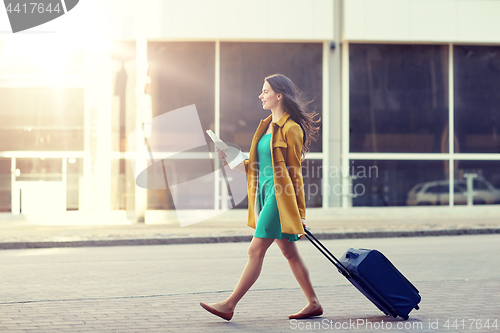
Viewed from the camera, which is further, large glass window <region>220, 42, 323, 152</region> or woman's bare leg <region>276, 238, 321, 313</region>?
large glass window <region>220, 42, 323, 152</region>

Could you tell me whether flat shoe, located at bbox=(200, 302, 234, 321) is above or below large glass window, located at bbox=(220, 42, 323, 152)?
below

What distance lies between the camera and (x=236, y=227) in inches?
569

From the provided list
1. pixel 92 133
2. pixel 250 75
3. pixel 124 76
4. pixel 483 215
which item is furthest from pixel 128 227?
pixel 483 215

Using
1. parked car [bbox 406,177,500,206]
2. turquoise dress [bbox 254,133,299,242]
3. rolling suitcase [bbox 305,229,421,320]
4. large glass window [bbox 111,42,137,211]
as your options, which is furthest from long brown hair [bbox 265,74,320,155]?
parked car [bbox 406,177,500,206]

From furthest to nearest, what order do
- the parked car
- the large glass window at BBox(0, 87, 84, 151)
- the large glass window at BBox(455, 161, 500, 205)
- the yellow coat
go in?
the large glass window at BBox(455, 161, 500, 205)
the parked car
the large glass window at BBox(0, 87, 84, 151)
the yellow coat

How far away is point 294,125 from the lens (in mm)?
5078

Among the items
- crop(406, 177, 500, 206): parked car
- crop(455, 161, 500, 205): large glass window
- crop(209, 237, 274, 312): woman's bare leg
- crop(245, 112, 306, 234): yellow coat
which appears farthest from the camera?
crop(455, 161, 500, 205): large glass window

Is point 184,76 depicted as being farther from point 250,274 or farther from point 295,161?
point 250,274

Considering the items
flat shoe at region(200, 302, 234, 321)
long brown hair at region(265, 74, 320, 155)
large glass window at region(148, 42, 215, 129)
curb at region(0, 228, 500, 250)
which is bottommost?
curb at region(0, 228, 500, 250)

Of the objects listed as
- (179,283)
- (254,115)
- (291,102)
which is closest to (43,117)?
(254,115)

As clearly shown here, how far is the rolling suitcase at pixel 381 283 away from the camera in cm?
501

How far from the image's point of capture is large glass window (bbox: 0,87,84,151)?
52.6 feet

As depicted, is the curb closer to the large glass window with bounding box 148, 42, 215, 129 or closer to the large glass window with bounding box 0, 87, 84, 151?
the large glass window with bounding box 148, 42, 215, 129

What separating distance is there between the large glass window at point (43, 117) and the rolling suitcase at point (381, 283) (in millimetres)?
12108
